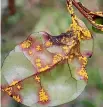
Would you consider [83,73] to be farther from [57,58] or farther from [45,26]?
[45,26]

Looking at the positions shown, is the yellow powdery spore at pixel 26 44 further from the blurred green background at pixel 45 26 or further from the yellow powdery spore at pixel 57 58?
the blurred green background at pixel 45 26

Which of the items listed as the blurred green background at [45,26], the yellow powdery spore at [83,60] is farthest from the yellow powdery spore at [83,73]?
the blurred green background at [45,26]

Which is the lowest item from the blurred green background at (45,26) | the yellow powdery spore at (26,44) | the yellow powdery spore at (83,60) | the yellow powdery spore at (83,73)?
the blurred green background at (45,26)

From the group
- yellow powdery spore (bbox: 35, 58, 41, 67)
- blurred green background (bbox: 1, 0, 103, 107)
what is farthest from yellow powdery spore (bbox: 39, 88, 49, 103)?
blurred green background (bbox: 1, 0, 103, 107)

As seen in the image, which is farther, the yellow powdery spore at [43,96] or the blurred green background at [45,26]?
the blurred green background at [45,26]

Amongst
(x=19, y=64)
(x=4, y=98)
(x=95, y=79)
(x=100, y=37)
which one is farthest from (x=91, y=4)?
(x=19, y=64)

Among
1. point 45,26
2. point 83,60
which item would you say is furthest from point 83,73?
point 45,26

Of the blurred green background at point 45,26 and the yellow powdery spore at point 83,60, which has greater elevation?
the yellow powdery spore at point 83,60

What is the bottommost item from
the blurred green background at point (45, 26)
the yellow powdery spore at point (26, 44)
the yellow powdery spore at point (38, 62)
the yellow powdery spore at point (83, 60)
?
the blurred green background at point (45, 26)

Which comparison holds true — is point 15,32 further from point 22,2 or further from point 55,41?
point 55,41

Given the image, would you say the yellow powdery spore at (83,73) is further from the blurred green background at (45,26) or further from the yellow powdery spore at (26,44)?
the blurred green background at (45,26)
